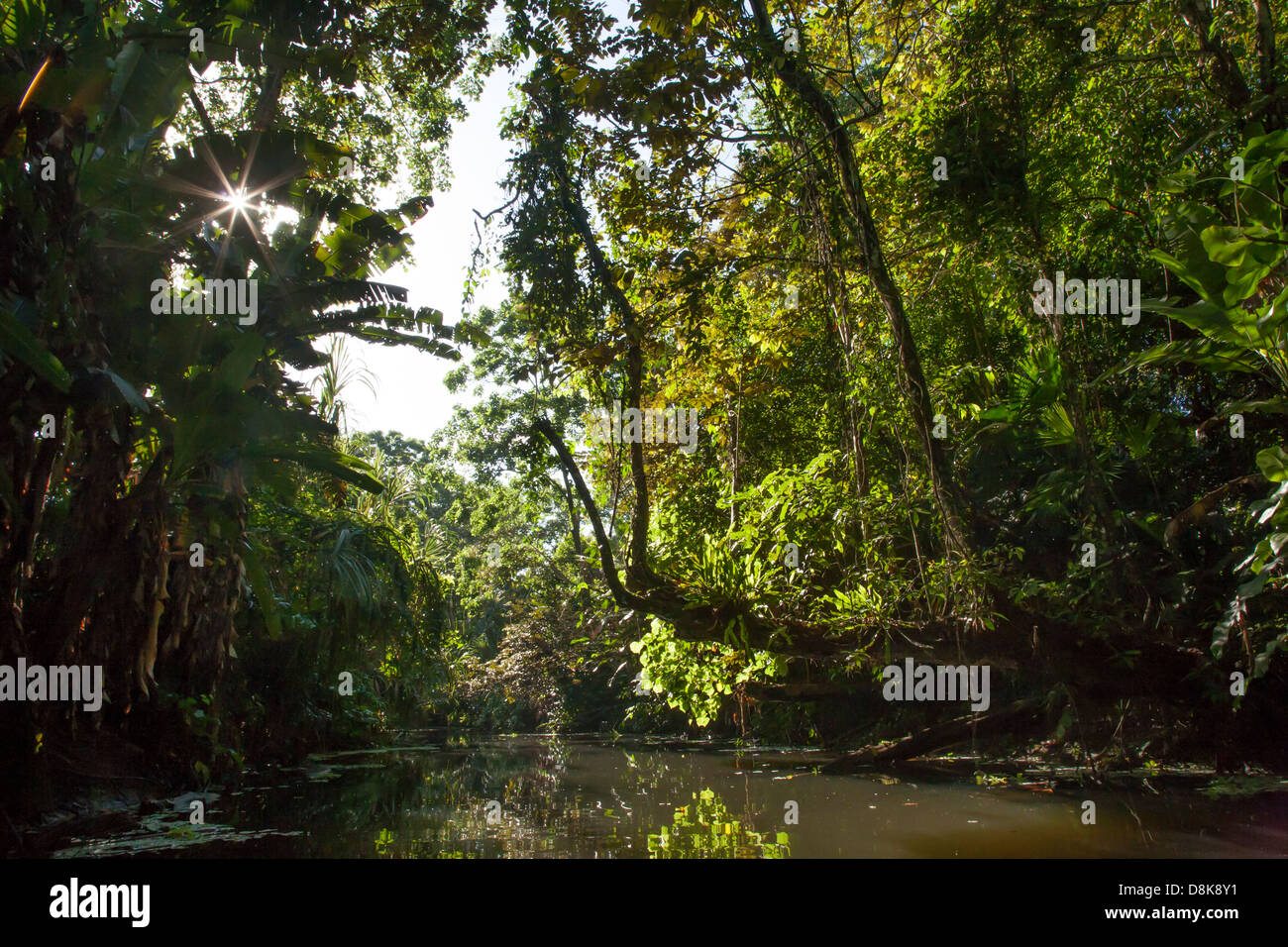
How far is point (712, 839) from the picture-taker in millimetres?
4672

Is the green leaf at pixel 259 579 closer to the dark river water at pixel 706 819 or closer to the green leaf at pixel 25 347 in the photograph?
the dark river water at pixel 706 819

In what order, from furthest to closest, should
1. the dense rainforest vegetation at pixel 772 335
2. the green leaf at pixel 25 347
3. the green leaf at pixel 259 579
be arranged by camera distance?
the green leaf at pixel 259 579 → the dense rainforest vegetation at pixel 772 335 → the green leaf at pixel 25 347

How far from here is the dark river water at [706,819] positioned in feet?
14.2

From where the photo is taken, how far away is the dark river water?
4340 millimetres

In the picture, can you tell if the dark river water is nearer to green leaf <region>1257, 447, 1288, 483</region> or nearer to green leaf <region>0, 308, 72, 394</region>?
green leaf <region>1257, 447, 1288, 483</region>

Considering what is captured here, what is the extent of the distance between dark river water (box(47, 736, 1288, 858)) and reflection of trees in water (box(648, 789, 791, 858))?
0.01 meters

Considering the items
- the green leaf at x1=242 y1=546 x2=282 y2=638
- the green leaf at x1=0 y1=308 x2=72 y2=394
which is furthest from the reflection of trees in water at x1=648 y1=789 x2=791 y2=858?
the green leaf at x1=0 y1=308 x2=72 y2=394

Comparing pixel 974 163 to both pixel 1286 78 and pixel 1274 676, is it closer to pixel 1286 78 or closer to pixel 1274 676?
pixel 1286 78

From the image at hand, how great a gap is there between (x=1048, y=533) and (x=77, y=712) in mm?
8928

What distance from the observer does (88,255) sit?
6180 millimetres

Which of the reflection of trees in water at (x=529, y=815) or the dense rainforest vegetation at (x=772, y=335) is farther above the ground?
the dense rainforest vegetation at (x=772, y=335)

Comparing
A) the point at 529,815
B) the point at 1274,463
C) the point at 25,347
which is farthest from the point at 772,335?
the point at 25,347

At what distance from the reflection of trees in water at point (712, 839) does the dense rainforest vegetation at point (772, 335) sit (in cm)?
224

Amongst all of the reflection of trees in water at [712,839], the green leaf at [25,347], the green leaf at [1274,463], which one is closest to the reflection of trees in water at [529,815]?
the reflection of trees in water at [712,839]
